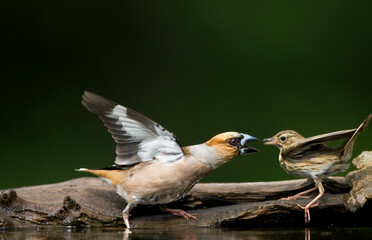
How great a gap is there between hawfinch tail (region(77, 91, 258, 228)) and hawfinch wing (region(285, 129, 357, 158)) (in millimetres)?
256

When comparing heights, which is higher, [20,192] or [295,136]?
[295,136]

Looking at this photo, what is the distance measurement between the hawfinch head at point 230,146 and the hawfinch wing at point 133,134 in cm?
25

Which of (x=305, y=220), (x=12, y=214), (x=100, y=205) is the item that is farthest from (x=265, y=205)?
(x=12, y=214)

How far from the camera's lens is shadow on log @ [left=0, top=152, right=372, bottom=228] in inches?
140

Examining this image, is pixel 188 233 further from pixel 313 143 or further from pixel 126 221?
pixel 313 143

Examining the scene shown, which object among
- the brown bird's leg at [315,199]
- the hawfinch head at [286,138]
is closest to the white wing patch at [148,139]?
the hawfinch head at [286,138]

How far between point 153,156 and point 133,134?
0.65 ft

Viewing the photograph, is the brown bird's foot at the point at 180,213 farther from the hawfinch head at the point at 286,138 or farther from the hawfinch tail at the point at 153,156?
the hawfinch head at the point at 286,138

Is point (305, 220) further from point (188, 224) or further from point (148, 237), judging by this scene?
point (148, 237)

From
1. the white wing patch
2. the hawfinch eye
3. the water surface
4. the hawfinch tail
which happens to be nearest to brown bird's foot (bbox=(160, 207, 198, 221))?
the hawfinch tail

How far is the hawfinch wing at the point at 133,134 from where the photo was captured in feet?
12.3

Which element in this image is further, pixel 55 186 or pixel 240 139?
pixel 55 186

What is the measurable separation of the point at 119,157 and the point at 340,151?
141 centimetres

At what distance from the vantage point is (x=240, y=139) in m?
3.77
